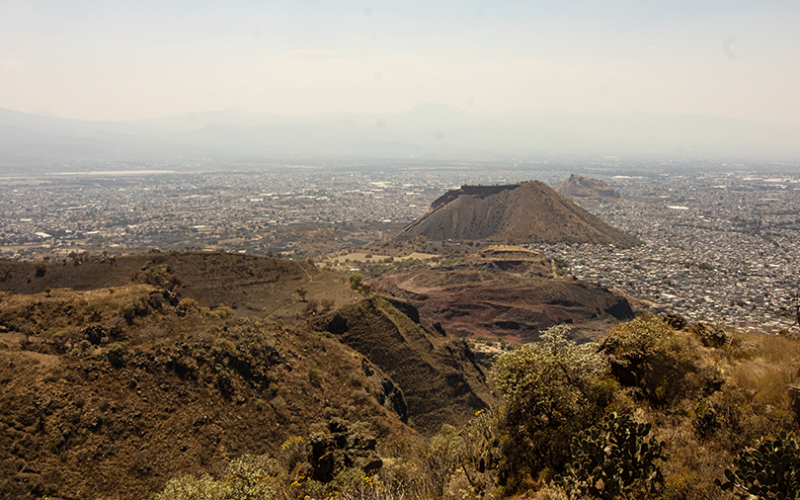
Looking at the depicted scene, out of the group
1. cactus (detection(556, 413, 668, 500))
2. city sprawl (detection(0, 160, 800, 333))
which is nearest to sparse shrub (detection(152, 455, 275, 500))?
cactus (detection(556, 413, 668, 500))

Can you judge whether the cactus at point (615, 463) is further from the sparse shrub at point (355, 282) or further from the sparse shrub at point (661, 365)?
the sparse shrub at point (355, 282)

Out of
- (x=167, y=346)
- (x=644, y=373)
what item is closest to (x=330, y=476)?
(x=644, y=373)

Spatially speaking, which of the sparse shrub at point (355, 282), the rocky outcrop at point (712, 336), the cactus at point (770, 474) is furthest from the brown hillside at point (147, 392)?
the cactus at point (770, 474)

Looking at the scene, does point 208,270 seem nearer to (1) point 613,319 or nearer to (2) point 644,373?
(2) point 644,373

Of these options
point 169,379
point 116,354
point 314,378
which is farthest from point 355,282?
point 116,354

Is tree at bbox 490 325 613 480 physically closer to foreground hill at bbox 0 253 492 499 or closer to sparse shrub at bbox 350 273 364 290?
foreground hill at bbox 0 253 492 499

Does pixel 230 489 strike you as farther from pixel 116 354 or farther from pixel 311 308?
pixel 311 308

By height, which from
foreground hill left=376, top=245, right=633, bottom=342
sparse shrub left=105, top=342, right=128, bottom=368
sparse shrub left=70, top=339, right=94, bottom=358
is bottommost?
foreground hill left=376, top=245, right=633, bottom=342
